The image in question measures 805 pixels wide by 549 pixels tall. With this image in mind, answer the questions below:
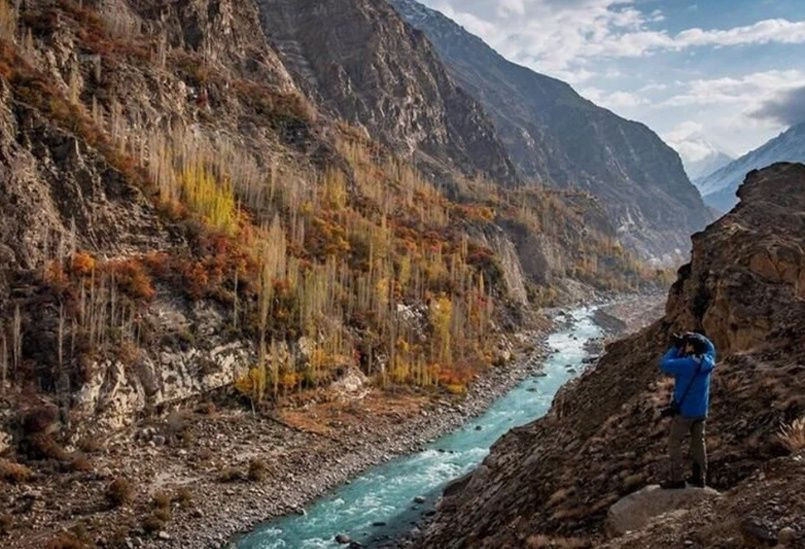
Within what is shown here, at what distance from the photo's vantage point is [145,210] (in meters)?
47.9

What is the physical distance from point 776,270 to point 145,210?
1674 inches

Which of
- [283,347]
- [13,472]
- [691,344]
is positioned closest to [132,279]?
[283,347]

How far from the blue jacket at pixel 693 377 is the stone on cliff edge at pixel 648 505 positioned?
1.23 m

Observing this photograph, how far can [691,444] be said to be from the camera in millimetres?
10031

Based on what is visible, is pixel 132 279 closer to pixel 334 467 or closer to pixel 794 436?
pixel 334 467

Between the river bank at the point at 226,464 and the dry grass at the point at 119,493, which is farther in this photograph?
the dry grass at the point at 119,493

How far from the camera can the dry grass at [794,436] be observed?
10.2 metres

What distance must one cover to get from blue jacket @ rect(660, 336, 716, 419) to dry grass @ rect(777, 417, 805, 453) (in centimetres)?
183

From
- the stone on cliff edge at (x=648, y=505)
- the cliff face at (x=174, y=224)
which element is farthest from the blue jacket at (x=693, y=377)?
the cliff face at (x=174, y=224)

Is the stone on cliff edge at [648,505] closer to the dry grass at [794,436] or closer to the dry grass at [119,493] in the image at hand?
the dry grass at [794,436]

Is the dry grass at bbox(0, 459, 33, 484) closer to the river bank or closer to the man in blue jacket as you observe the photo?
the river bank

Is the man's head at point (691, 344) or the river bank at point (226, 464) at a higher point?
the man's head at point (691, 344)

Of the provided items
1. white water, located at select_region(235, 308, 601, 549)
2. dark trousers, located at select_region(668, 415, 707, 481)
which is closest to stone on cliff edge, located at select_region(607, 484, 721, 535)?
dark trousers, located at select_region(668, 415, 707, 481)

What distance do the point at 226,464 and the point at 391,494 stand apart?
9520 millimetres
